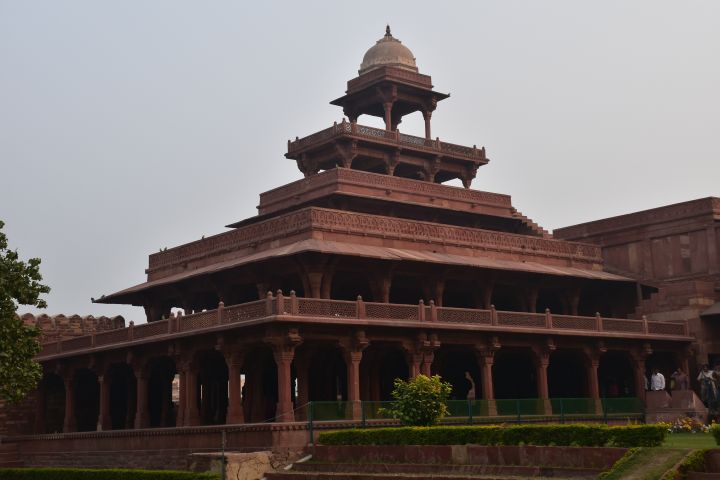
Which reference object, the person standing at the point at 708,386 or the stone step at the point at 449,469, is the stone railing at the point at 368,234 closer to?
the person standing at the point at 708,386

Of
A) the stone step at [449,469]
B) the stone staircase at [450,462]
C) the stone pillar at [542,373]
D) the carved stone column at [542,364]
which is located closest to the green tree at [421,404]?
the stone staircase at [450,462]

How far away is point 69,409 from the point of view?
45.8 metres

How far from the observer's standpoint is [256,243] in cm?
4250

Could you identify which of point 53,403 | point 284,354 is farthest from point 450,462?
point 53,403

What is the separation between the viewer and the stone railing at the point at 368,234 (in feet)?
133

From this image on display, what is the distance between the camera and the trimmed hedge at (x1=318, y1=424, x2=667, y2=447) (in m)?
23.1

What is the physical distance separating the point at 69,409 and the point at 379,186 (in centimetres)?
1683

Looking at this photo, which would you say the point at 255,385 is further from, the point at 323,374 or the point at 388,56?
the point at 388,56

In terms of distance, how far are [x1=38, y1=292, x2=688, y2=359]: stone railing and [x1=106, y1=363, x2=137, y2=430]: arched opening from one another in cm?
273

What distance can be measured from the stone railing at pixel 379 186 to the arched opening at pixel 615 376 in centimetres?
884

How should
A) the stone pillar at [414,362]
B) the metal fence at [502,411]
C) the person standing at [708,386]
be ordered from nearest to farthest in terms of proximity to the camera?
the metal fence at [502,411] → the stone pillar at [414,362] → the person standing at [708,386]

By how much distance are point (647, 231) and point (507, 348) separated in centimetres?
1507

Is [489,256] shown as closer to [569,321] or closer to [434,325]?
[569,321]

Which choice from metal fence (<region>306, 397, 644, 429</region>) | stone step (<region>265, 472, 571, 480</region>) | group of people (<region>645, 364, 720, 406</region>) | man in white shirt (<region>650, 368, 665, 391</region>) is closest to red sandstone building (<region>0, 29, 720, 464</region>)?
metal fence (<region>306, 397, 644, 429</region>)
